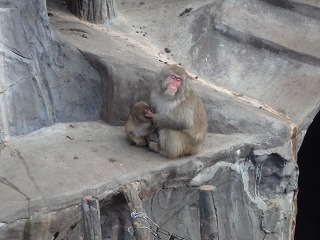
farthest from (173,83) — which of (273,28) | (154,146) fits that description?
(273,28)

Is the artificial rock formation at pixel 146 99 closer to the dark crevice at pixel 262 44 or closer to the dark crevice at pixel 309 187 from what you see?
the dark crevice at pixel 262 44

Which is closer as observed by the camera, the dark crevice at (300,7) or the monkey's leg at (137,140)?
the monkey's leg at (137,140)

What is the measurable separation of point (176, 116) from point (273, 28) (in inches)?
103

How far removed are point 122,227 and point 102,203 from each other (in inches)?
15.1

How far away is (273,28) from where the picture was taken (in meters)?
7.91

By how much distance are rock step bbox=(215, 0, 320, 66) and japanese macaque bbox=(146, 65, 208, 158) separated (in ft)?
6.96

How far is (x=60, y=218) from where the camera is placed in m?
4.93

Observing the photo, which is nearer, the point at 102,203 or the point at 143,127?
the point at 102,203

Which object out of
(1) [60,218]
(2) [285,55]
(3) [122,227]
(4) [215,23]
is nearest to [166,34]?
(4) [215,23]

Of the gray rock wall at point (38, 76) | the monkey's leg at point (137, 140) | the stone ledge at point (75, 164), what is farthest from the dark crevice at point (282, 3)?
the monkey's leg at point (137, 140)

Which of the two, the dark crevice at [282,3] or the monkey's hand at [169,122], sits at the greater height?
the dark crevice at [282,3]

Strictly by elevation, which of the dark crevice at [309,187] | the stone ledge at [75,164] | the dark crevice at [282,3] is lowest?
the dark crevice at [309,187]

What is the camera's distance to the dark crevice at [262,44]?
7.46 meters

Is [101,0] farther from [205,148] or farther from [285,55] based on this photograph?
[205,148]
